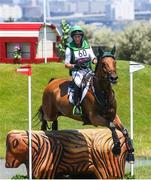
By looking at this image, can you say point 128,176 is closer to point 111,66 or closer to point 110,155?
point 110,155

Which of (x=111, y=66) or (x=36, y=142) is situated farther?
(x=36, y=142)

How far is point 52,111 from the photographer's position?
14.9 metres

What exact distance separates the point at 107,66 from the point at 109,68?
71mm

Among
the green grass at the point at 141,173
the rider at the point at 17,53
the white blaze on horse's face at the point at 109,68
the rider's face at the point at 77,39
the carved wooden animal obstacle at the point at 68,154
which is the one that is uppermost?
the rider's face at the point at 77,39

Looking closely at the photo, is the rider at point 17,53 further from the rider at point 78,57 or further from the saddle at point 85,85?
the saddle at point 85,85

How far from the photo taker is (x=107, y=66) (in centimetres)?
A: 1235

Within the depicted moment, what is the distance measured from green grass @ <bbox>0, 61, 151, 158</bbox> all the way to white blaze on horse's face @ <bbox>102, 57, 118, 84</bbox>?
25.6ft

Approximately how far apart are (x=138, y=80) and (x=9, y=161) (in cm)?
1579

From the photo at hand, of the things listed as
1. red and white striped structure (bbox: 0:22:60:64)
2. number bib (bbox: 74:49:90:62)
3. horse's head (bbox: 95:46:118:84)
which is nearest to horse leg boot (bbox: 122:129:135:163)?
horse's head (bbox: 95:46:118:84)

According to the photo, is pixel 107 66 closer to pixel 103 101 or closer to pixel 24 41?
pixel 103 101

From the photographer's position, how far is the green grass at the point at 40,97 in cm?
2280

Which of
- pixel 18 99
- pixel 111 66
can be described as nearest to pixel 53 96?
pixel 111 66

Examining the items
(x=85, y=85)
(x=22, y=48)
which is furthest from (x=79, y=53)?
(x=22, y=48)

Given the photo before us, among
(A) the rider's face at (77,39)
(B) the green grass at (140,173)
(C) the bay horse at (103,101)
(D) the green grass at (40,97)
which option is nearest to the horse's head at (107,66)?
(C) the bay horse at (103,101)
